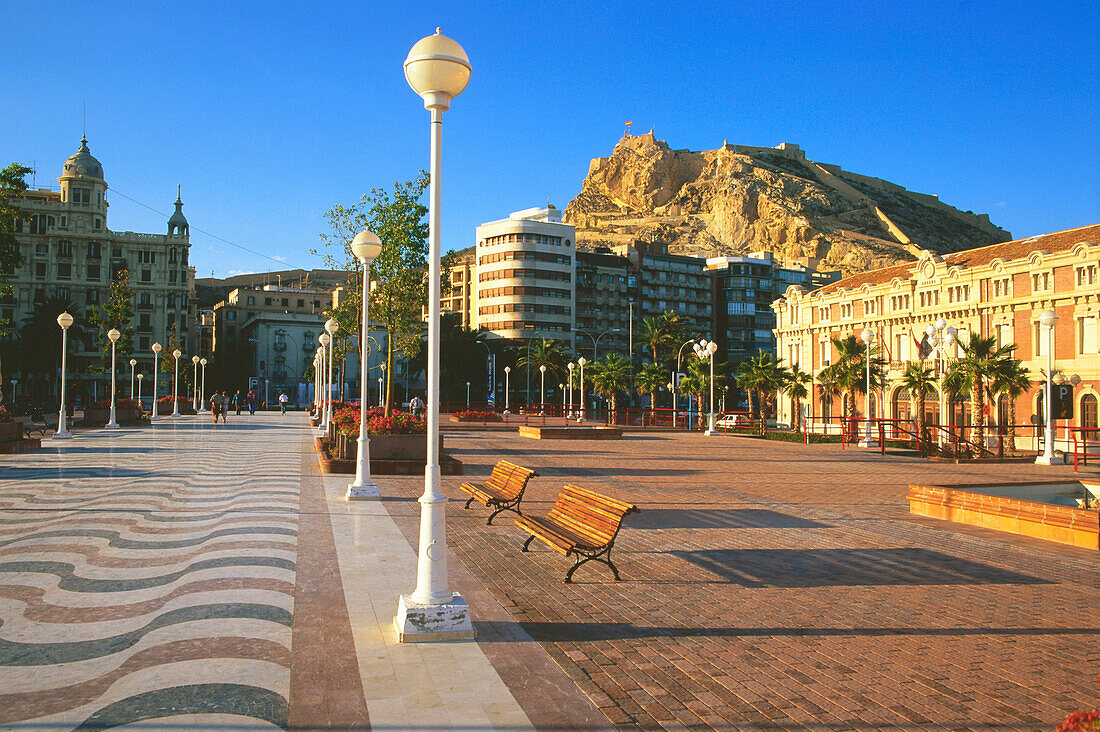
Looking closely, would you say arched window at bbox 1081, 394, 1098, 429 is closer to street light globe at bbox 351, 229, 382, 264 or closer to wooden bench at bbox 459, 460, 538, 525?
wooden bench at bbox 459, 460, 538, 525

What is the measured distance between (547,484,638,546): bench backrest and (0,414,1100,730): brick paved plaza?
0.43 meters

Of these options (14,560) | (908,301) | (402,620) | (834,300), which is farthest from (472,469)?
(834,300)

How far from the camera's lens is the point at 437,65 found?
6.18 metres

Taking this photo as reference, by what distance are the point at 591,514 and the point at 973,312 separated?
170 feet

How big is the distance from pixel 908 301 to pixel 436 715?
199 feet

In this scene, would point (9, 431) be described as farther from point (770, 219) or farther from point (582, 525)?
point (770, 219)

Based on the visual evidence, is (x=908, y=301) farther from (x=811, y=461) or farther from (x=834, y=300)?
(x=811, y=461)

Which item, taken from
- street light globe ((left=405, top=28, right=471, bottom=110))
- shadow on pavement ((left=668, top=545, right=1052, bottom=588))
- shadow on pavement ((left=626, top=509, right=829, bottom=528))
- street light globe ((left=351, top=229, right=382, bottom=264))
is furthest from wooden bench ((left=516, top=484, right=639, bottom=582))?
street light globe ((left=351, top=229, right=382, bottom=264))

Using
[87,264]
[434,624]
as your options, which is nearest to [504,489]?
[434,624]

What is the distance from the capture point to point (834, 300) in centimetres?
6556

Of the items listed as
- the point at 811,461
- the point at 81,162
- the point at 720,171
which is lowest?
the point at 811,461

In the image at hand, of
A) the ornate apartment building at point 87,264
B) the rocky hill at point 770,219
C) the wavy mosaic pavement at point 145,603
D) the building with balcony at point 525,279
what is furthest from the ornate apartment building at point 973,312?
the rocky hill at point 770,219

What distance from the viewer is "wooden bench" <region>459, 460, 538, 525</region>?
35.1 ft

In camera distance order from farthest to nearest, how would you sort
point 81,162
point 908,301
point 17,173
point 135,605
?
point 81,162 < point 908,301 < point 17,173 < point 135,605
